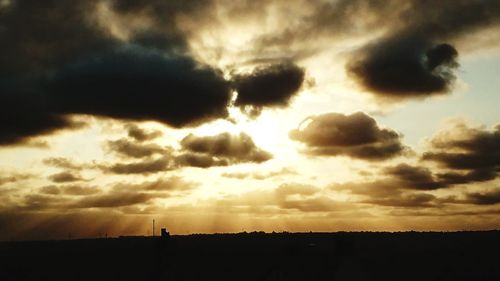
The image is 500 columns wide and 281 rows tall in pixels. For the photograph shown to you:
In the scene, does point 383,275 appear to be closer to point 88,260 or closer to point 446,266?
point 446,266

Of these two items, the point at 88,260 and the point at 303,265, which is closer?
the point at 303,265

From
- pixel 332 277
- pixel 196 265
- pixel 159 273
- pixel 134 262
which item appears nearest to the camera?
pixel 332 277

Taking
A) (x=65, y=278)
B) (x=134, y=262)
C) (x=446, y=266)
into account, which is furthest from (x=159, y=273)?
(x=446, y=266)

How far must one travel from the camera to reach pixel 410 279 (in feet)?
229

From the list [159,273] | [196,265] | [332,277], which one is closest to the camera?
[332,277]

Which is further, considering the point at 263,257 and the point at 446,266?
the point at 263,257

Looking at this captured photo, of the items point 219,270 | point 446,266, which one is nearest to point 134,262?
point 219,270

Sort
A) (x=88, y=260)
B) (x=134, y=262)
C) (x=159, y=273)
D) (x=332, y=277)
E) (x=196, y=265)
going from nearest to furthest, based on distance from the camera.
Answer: (x=332, y=277) → (x=159, y=273) → (x=196, y=265) → (x=134, y=262) → (x=88, y=260)

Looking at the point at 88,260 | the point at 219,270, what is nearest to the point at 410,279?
the point at 219,270

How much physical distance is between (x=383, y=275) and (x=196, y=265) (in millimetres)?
27276

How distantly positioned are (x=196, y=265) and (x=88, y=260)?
29.2 m

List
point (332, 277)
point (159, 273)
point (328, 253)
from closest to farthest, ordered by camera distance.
Result: point (332, 277)
point (328, 253)
point (159, 273)

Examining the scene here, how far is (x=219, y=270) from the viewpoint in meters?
77.9

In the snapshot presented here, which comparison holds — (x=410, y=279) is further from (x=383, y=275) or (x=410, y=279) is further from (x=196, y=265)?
(x=196, y=265)
